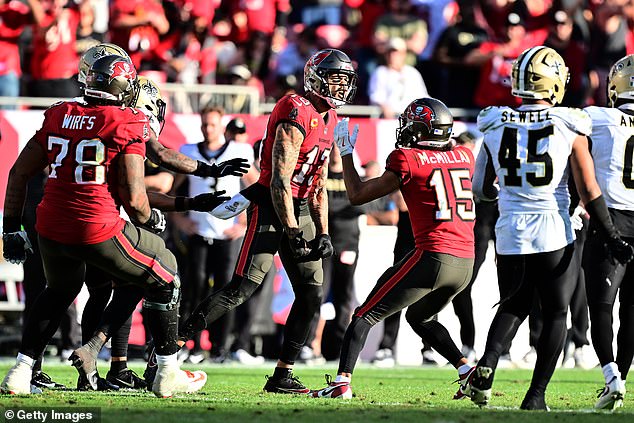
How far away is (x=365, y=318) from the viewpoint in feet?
25.8

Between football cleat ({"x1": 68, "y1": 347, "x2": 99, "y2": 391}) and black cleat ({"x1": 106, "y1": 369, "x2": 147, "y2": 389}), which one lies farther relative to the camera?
black cleat ({"x1": 106, "y1": 369, "x2": 147, "y2": 389})

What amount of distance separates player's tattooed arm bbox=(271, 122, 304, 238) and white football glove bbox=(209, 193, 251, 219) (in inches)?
8.1

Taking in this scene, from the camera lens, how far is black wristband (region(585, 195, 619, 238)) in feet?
23.9

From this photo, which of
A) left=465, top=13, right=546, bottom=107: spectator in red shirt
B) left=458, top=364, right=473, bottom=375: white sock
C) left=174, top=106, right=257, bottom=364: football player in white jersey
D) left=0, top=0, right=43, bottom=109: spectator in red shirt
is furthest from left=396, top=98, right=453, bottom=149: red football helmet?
left=0, top=0, right=43, bottom=109: spectator in red shirt

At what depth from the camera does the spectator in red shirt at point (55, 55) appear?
13.6 meters

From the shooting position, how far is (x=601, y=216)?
730cm

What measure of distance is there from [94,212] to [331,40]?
8748 millimetres

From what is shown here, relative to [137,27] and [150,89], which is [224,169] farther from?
[137,27]

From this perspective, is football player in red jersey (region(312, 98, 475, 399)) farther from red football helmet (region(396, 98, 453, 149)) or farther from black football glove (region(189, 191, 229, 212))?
black football glove (region(189, 191, 229, 212))

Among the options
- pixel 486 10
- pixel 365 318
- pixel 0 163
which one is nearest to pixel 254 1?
pixel 486 10

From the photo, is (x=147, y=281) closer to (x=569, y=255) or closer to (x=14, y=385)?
(x=14, y=385)

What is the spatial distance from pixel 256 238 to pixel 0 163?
4.86 metres

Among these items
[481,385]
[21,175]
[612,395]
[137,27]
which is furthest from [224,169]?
[137,27]

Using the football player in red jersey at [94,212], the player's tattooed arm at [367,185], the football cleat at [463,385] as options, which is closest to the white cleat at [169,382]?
the football player in red jersey at [94,212]
